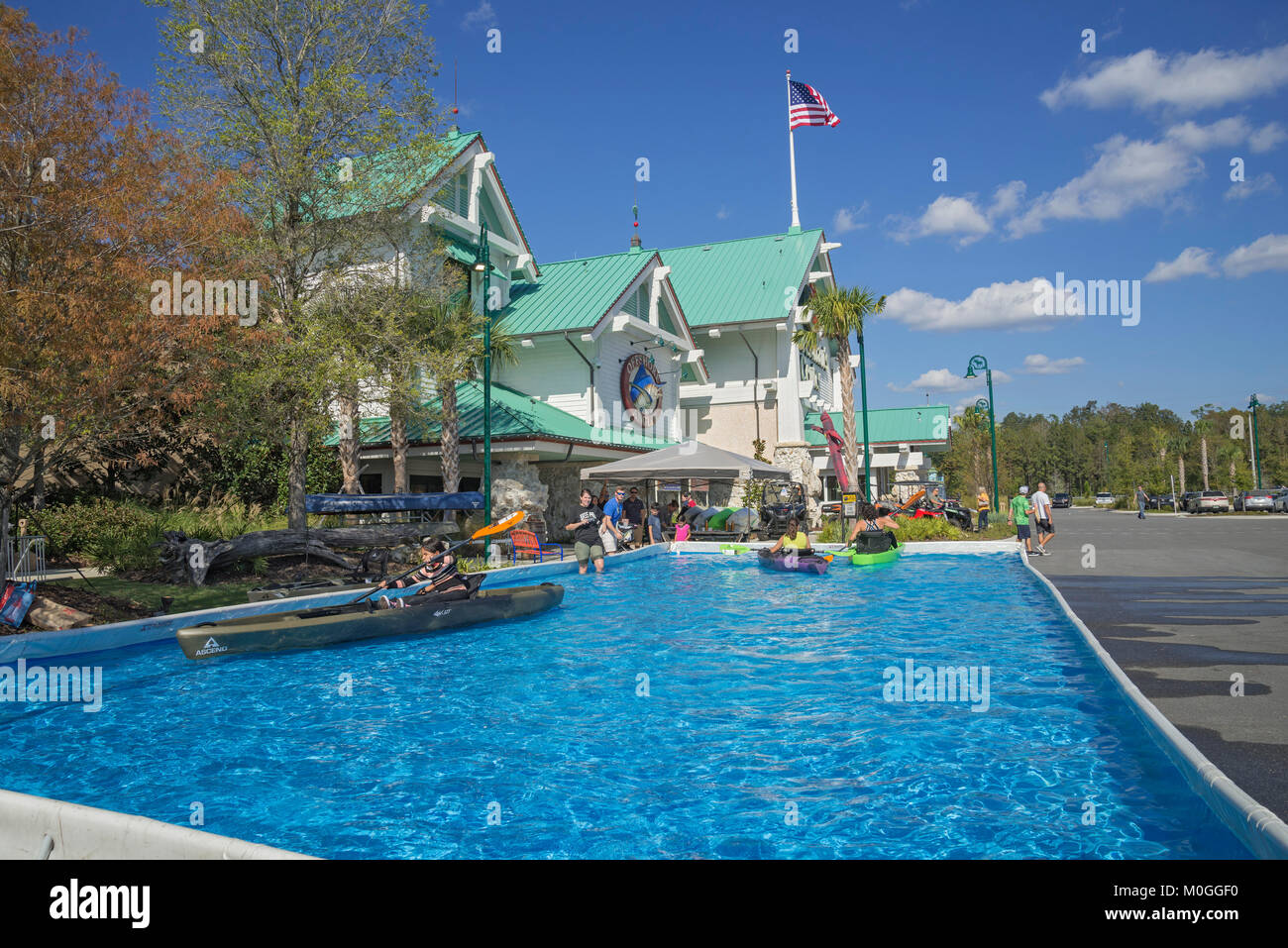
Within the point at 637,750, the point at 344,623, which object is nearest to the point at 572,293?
the point at 344,623

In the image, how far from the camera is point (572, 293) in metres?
29.9

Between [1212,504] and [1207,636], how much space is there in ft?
162

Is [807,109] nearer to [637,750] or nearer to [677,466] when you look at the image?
[677,466]

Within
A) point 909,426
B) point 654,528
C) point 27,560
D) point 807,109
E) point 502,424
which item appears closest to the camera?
point 27,560

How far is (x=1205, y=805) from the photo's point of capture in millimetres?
5035

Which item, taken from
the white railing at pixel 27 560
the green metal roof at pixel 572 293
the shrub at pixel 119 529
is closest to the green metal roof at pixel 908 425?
the green metal roof at pixel 572 293

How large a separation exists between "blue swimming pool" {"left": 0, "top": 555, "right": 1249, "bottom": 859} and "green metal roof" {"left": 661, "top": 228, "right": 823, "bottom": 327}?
81.8ft

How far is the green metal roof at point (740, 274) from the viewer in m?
35.8

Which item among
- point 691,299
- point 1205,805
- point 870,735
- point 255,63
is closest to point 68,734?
point 870,735

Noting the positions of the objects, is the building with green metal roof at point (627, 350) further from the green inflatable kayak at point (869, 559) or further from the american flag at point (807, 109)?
the green inflatable kayak at point (869, 559)

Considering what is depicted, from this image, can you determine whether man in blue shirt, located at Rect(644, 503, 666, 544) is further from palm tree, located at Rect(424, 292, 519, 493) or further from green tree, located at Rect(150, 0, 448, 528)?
green tree, located at Rect(150, 0, 448, 528)

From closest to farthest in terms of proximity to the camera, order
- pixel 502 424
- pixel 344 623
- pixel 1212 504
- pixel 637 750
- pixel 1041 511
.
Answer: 1. pixel 637 750
2. pixel 344 623
3. pixel 1041 511
4. pixel 502 424
5. pixel 1212 504

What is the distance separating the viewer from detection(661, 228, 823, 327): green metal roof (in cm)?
3581
